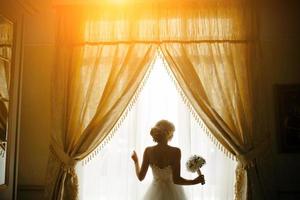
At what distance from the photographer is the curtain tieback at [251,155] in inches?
98.5

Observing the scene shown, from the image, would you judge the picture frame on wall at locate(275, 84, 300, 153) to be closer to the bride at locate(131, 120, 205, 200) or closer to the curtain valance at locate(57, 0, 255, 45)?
the curtain valance at locate(57, 0, 255, 45)

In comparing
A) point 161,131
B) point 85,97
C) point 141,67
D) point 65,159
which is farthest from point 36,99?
point 161,131

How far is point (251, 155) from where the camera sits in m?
2.51

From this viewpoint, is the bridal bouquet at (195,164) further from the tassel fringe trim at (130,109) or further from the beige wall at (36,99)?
the beige wall at (36,99)

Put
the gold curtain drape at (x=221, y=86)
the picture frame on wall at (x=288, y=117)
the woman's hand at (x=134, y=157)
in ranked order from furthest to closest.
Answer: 1. the picture frame on wall at (x=288, y=117)
2. the gold curtain drape at (x=221, y=86)
3. the woman's hand at (x=134, y=157)

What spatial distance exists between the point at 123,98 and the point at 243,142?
1.03 metres

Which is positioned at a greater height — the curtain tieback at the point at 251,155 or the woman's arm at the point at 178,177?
the curtain tieback at the point at 251,155

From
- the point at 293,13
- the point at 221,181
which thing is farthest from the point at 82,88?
the point at 293,13

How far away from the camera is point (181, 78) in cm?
264

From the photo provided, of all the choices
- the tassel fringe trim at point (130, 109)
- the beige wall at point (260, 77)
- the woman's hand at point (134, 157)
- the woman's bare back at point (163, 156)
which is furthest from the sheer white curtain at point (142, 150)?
the beige wall at point (260, 77)

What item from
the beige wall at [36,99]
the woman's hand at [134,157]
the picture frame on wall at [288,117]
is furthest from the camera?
the beige wall at [36,99]

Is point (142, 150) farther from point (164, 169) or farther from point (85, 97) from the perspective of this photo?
point (85, 97)

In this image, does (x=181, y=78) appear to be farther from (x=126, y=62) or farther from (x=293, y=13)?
(x=293, y=13)

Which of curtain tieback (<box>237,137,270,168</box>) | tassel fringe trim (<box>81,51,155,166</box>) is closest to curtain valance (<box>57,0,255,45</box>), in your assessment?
tassel fringe trim (<box>81,51,155,166</box>)
